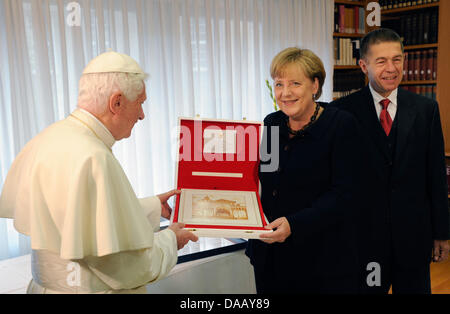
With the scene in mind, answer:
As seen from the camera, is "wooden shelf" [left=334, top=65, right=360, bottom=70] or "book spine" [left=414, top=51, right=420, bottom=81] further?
"wooden shelf" [left=334, top=65, right=360, bottom=70]

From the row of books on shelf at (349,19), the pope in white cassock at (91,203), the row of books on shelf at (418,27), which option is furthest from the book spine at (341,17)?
the pope in white cassock at (91,203)

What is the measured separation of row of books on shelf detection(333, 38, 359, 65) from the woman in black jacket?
3884mm

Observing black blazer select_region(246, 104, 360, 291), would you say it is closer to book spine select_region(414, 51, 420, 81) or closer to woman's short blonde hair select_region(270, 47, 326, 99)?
woman's short blonde hair select_region(270, 47, 326, 99)

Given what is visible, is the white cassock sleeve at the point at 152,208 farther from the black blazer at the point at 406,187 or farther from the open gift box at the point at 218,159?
the black blazer at the point at 406,187

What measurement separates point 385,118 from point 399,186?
35 centimetres

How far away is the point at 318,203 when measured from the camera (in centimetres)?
172

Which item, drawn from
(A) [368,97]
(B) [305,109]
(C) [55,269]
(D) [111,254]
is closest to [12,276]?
(C) [55,269]

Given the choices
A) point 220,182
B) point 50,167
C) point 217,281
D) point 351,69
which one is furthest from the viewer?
point 351,69

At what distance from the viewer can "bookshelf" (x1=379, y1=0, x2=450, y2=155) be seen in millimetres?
4750

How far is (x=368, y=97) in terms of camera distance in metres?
2.14

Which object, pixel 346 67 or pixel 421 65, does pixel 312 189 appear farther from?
pixel 346 67

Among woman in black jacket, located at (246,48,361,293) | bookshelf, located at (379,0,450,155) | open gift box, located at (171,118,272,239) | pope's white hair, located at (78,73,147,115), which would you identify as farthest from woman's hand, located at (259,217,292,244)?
bookshelf, located at (379,0,450,155)

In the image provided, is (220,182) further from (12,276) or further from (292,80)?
(12,276)
